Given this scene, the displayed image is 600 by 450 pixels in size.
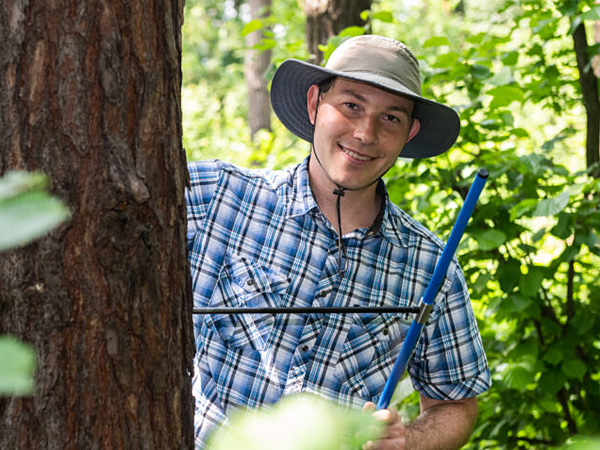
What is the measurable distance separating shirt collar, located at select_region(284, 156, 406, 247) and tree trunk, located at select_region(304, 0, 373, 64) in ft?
6.07

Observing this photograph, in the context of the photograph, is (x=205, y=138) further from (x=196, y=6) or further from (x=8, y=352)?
(x=8, y=352)

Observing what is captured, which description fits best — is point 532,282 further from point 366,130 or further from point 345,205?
point 366,130

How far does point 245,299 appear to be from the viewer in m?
2.05

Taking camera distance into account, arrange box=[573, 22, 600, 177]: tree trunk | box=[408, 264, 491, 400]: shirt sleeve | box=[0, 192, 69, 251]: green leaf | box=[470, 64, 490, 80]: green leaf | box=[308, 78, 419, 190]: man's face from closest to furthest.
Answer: box=[0, 192, 69, 251]: green leaf
box=[308, 78, 419, 190]: man's face
box=[408, 264, 491, 400]: shirt sleeve
box=[470, 64, 490, 80]: green leaf
box=[573, 22, 600, 177]: tree trunk

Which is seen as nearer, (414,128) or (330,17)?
(414,128)

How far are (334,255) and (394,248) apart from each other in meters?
0.19

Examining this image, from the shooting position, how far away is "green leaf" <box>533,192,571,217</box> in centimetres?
242

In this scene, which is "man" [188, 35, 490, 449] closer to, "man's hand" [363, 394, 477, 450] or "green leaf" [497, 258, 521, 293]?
"man's hand" [363, 394, 477, 450]

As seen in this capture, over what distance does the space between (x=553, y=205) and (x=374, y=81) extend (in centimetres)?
84

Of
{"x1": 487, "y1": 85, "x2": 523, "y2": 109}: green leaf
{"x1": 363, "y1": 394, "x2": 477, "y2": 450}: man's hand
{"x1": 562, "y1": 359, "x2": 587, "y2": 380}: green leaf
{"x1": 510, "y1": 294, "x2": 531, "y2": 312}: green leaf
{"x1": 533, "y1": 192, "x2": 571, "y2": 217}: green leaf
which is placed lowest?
{"x1": 363, "y1": 394, "x2": 477, "y2": 450}: man's hand

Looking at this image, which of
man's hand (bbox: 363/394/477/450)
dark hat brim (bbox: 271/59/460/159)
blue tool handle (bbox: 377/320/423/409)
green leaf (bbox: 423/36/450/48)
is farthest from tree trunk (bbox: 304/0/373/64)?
blue tool handle (bbox: 377/320/423/409)

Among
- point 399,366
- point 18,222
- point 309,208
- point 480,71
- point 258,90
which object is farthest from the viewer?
point 258,90

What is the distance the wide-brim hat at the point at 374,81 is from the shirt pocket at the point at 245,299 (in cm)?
62

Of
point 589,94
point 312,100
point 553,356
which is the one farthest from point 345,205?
point 589,94
